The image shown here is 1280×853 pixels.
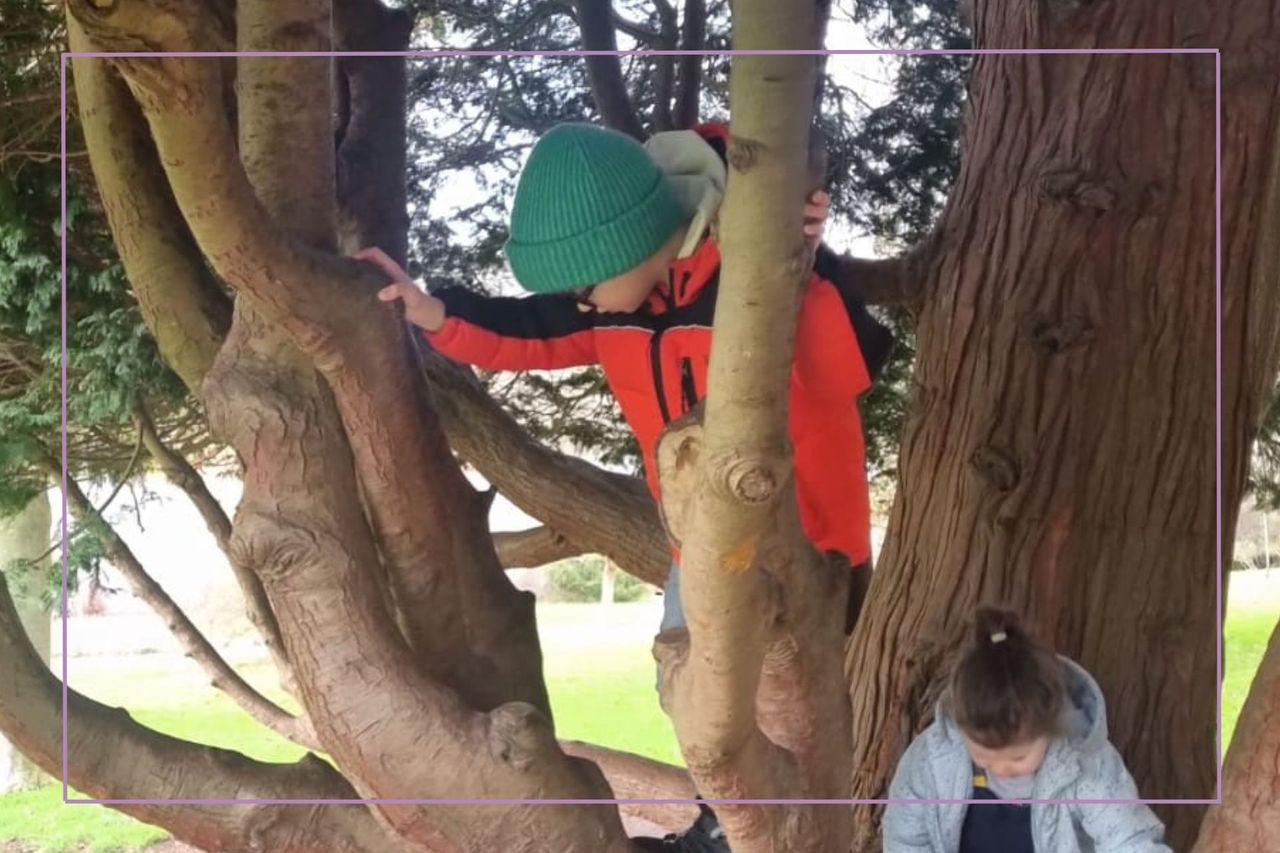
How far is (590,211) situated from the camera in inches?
29.1

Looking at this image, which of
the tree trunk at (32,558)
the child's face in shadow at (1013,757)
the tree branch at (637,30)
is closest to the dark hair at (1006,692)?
the child's face in shadow at (1013,757)

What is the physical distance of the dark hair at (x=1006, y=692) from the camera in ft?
2.89

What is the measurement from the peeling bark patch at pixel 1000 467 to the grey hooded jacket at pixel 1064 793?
0.19m

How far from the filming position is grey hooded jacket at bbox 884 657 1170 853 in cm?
91

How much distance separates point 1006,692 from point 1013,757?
6cm

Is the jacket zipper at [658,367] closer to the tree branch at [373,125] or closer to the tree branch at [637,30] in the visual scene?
the tree branch at [373,125]

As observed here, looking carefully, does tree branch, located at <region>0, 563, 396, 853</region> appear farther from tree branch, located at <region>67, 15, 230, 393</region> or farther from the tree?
tree branch, located at <region>67, 15, 230, 393</region>

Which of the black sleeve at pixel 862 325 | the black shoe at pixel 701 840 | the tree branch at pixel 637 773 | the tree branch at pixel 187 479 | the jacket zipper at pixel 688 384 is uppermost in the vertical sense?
the black sleeve at pixel 862 325

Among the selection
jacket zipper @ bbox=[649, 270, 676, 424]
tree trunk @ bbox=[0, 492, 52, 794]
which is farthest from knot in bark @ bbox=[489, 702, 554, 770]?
tree trunk @ bbox=[0, 492, 52, 794]

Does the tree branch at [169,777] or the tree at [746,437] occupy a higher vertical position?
the tree at [746,437]

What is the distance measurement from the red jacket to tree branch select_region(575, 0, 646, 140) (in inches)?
24.1

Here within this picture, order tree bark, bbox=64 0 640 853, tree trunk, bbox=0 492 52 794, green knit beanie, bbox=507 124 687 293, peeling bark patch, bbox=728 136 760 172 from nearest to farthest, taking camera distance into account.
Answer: peeling bark patch, bbox=728 136 760 172
green knit beanie, bbox=507 124 687 293
tree bark, bbox=64 0 640 853
tree trunk, bbox=0 492 52 794

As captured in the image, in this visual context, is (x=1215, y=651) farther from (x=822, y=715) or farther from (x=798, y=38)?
(x=798, y=38)

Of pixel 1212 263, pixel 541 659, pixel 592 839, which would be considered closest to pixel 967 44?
pixel 1212 263
